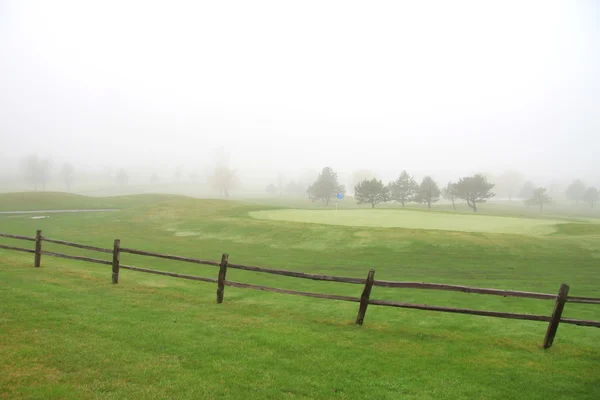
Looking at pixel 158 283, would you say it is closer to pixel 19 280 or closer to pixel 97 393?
pixel 19 280

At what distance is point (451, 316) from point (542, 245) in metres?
16.9

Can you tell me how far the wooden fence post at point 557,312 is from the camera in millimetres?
8828

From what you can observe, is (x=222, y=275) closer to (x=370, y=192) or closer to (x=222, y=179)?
(x=370, y=192)

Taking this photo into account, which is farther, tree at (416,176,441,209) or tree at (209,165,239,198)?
tree at (209,165,239,198)

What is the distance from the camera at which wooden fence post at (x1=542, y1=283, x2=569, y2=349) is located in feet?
29.0

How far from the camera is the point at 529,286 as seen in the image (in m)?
16.9

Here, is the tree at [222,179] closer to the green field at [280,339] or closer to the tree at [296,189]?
the tree at [296,189]

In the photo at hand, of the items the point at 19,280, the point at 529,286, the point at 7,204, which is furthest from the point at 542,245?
the point at 7,204

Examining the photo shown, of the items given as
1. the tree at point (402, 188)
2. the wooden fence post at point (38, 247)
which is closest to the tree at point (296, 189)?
the tree at point (402, 188)

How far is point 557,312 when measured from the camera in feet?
29.5

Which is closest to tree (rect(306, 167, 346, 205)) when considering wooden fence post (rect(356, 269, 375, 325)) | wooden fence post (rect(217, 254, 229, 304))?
wooden fence post (rect(217, 254, 229, 304))

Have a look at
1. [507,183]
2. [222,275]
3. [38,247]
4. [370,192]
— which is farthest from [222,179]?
[507,183]

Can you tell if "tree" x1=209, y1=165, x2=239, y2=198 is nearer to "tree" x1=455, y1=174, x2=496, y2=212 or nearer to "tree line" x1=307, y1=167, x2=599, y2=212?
"tree line" x1=307, y1=167, x2=599, y2=212

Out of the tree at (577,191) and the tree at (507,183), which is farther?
the tree at (507,183)
